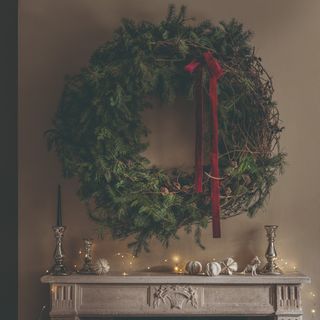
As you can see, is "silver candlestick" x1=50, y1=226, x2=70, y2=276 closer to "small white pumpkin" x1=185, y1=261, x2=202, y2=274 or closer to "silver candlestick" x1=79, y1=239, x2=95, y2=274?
"silver candlestick" x1=79, y1=239, x2=95, y2=274

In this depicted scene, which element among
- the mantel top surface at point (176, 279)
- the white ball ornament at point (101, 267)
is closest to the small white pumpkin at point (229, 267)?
the mantel top surface at point (176, 279)

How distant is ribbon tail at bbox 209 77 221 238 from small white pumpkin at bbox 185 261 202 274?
0.62 feet

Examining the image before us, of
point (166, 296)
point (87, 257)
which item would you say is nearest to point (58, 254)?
point (87, 257)

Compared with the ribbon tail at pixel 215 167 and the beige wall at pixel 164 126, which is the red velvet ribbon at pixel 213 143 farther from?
the beige wall at pixel 164 126

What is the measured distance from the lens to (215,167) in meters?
3.77

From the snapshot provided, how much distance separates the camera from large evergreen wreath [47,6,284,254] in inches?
147

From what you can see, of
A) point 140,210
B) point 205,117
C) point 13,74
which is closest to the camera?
point 140,210

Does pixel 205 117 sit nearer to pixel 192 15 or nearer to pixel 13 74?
pixel 192 15

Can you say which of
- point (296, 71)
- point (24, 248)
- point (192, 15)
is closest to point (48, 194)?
point (24, 248)

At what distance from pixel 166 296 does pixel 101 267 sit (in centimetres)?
38

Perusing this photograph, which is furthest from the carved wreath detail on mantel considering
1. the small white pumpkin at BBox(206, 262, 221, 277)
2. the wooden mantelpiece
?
the small white pumpkin at BBox(206, 262, 221, 277)

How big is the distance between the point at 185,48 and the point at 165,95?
269 mm

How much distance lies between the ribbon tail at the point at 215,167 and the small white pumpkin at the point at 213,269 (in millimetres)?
154

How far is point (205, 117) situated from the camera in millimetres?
3939
